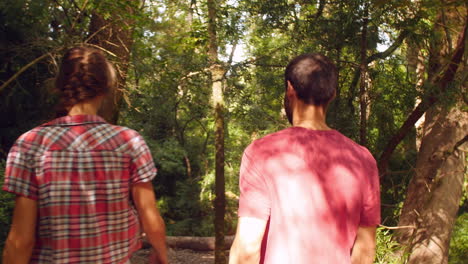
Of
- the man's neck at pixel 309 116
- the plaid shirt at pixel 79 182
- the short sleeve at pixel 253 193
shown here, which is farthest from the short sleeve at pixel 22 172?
the man's neck at pixel 309 116

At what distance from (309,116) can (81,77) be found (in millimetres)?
918

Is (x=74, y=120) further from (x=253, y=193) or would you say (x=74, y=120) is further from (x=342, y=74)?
(x=342, y=74)

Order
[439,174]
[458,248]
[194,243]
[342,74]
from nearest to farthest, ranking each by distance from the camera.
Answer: [439,174] → [458,248] → [342,74] → [194,243]

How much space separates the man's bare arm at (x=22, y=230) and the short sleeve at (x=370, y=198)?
1.24 m

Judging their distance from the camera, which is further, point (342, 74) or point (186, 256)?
point (186, 256)

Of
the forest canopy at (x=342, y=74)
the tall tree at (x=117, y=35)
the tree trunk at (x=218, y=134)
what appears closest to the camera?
the forest canopy at (x=342, y=74)

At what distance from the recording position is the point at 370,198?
5.43ft

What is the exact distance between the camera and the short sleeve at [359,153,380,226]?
1.65 metres

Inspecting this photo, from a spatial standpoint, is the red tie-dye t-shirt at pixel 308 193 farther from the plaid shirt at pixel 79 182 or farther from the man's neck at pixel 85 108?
the man's neck at pixel 85 108

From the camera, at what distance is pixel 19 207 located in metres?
1.66

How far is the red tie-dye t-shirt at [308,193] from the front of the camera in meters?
1.56

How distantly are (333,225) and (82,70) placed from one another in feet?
3.74

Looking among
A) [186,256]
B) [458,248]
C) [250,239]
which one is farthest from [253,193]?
[186,256]

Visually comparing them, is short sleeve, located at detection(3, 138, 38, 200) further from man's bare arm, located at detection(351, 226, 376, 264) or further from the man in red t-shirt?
man's bare arm, located at detection(351, 226, 376, 264)
